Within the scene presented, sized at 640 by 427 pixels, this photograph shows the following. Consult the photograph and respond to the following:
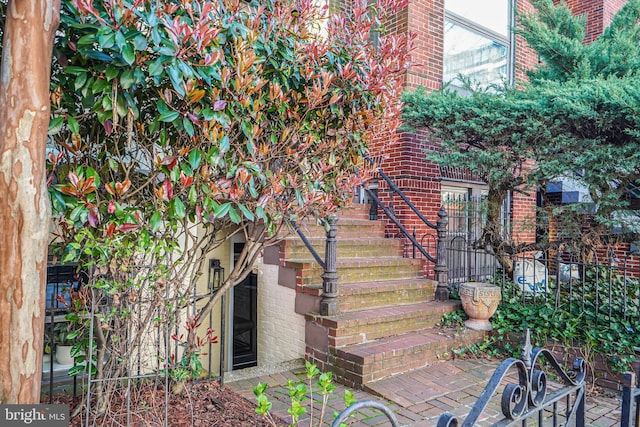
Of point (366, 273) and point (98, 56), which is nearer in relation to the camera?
point (98, 56)

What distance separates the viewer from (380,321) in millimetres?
4668

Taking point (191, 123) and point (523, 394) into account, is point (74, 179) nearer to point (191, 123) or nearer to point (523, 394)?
point (191, 123)

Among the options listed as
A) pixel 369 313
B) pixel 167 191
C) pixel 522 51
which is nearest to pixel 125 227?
pixel 167 191

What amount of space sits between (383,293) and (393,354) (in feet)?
3.41

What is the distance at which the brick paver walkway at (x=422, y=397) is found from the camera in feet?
11.2

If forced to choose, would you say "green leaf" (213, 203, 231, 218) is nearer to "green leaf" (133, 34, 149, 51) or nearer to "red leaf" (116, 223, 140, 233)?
"red leaf" (116, 223, 140, 233)

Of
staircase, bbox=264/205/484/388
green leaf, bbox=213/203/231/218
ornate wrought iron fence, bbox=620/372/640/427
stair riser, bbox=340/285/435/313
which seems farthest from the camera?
stair riser, bbox=340/285/435/313

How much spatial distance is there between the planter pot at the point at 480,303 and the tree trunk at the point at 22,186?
4.36m

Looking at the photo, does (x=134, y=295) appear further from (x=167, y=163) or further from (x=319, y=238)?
(x=319, y=238)

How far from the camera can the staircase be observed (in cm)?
421

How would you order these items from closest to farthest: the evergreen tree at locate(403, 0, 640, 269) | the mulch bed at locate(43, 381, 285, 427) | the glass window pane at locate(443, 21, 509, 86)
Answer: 1. the mulch bed at locate(43, 381, 285, 427)
2. the evergreen tree at locate(403, 0, 640, 269)
3. the glass window pane at locate(443, 21, 509, 86)

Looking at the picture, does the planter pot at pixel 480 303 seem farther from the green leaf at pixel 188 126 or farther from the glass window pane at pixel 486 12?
the glass window pane at pixel 486 12

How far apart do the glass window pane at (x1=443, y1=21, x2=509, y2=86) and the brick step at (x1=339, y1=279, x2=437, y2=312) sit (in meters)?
3.81

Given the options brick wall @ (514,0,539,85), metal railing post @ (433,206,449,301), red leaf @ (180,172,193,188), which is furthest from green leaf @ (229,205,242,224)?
brick wall @ (514,0,539,85)
